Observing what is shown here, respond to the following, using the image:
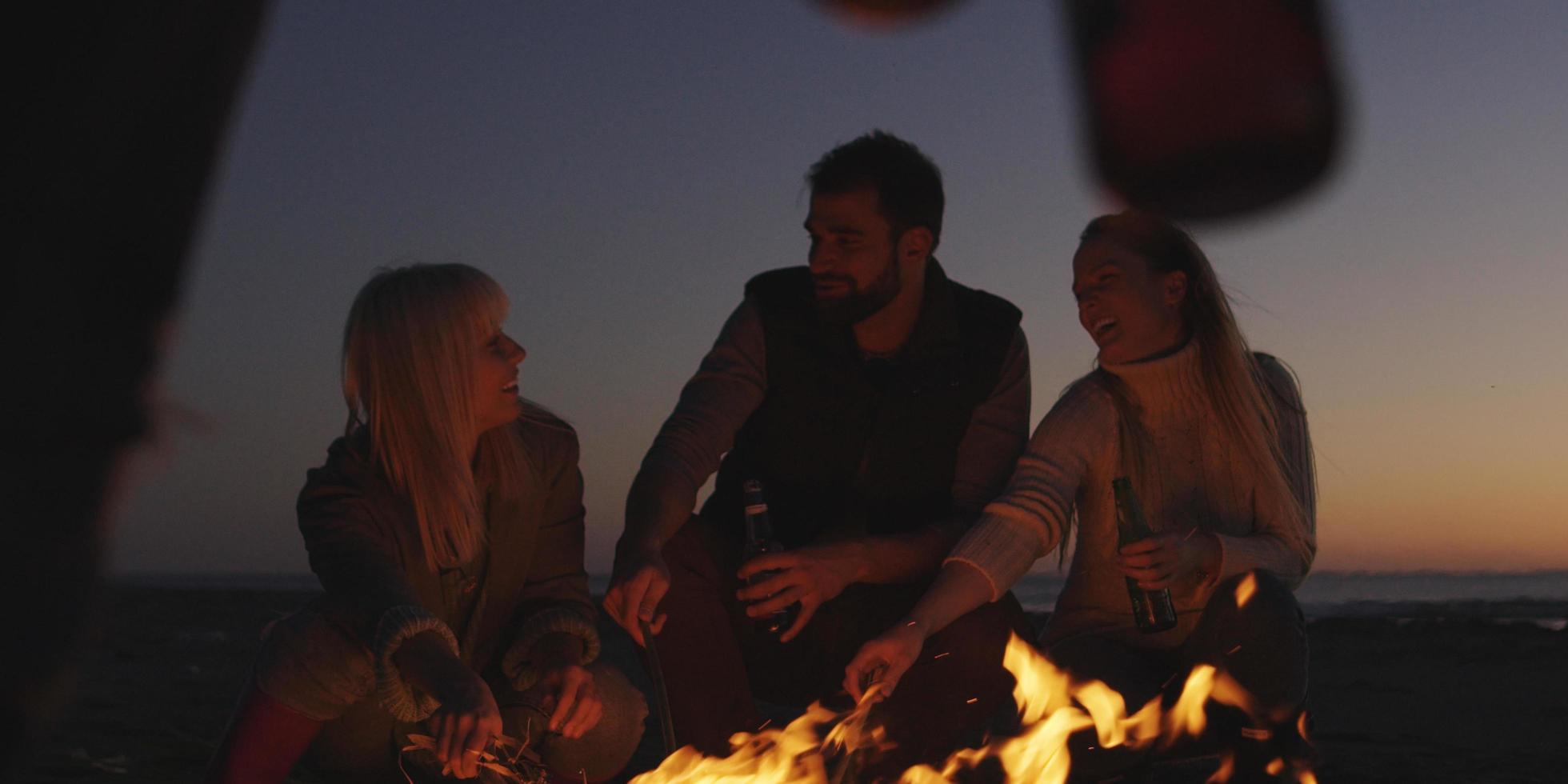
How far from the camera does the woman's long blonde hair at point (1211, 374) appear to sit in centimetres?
368

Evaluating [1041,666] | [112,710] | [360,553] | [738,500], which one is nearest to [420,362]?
[360,553]

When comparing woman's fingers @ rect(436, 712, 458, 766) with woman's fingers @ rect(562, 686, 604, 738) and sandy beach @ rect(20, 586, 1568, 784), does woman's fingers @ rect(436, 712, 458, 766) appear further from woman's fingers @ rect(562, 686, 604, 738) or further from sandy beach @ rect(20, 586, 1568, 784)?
sandy beach @ rect(20, 586, 1568, 784)

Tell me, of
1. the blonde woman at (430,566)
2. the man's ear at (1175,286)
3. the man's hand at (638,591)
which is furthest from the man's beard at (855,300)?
the man's hand at (638,591)

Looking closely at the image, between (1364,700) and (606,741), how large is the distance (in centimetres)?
410

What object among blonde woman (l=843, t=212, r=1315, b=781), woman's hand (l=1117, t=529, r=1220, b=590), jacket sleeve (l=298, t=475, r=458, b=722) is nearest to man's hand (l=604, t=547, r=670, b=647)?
jacket sleeve (l=298, t=475, r=458, b=722)

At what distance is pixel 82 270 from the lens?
0.60 metres

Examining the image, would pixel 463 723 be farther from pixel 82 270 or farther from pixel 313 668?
pixel 82 270

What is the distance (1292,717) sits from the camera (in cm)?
336

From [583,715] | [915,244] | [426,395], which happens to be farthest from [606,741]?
[915,244]

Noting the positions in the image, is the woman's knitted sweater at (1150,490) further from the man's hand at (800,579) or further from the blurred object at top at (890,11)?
the blurred object at top at (890,11)

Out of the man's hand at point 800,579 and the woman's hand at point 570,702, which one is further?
the man's hand at point 800,579

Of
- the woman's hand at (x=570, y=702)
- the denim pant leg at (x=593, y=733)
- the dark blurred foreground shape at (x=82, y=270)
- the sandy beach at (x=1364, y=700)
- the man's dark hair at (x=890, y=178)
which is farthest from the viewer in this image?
the sandy beach at (x=1364, y=700)

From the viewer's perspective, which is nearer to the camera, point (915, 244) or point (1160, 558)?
point (1160, 558)

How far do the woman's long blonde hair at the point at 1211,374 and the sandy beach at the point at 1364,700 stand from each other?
125cm
